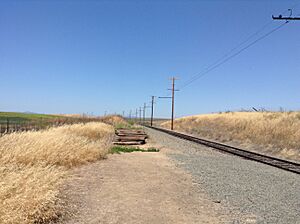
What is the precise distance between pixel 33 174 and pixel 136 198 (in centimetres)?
239

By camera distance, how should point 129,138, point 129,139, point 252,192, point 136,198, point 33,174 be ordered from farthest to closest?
point 129,138, point 129,139, point 252,192, point 136,198, point 33,174


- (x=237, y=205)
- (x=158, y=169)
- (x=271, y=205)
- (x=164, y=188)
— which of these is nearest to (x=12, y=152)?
(x=164, y=188)

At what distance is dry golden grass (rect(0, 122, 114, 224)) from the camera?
4891mm

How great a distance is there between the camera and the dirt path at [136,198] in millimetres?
5848

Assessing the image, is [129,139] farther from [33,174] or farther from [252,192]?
[33,174]

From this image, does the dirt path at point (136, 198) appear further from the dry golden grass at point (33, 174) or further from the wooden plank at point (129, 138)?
the wooden plank at point (129, 138)

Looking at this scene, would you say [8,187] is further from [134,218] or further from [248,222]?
[248,222]

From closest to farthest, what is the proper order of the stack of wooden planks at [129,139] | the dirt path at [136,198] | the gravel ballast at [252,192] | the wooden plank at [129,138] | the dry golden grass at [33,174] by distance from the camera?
the dry golden grass at [33,174] < the dirt path at [136,198] < the gravel ballast at [252,192] < the stack of wooden planks at [129,139] < the wooden plank at [129,138]

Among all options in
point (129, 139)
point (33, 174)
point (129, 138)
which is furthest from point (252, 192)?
point (129, 138)

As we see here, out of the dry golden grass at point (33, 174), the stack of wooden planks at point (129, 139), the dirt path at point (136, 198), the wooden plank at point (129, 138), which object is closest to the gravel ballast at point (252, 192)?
the dirt path at point (136, 198)

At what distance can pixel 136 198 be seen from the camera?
7.14m

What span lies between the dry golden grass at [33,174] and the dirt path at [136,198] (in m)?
0.54

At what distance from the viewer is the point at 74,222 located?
5410mm

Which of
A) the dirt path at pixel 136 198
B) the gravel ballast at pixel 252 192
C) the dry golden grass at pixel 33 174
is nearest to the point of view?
the dry golden grass at pixel 33 174
